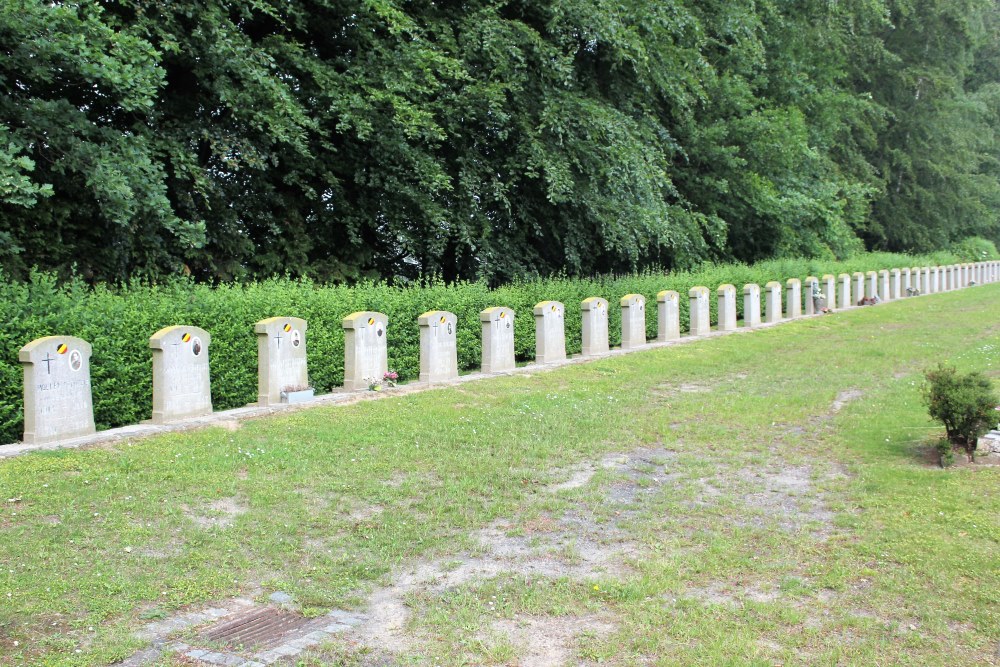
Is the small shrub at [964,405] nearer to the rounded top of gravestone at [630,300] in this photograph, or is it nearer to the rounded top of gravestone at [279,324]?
the rounded top of gravestone at [279,324]

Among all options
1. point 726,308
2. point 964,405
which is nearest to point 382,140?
point 726,308

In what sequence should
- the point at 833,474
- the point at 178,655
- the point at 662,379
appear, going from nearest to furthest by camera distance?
the point at 178,655
the point at 833,474
the point at 662,379

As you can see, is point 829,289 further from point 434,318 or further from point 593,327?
point 434,318

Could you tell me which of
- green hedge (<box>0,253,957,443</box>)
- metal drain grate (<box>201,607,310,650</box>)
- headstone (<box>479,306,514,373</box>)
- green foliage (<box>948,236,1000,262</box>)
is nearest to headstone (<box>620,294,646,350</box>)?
green hedge (<box>0,253,957,443</box>)

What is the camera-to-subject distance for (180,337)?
956cm

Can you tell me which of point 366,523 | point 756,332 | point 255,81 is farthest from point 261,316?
point 756,332

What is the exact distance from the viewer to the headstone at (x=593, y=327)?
1678cm

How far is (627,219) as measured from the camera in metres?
20.2

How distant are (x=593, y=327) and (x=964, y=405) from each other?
9.70 m

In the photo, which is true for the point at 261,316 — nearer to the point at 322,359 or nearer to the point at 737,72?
the point at 322,359

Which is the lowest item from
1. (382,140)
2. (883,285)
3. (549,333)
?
(883,285)

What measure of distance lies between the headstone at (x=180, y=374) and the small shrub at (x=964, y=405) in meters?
7.80

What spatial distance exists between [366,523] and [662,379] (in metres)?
8.22

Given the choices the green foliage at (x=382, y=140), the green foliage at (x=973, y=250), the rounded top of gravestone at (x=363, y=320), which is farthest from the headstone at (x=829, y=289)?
the green foliage at (x=973, y=250)
